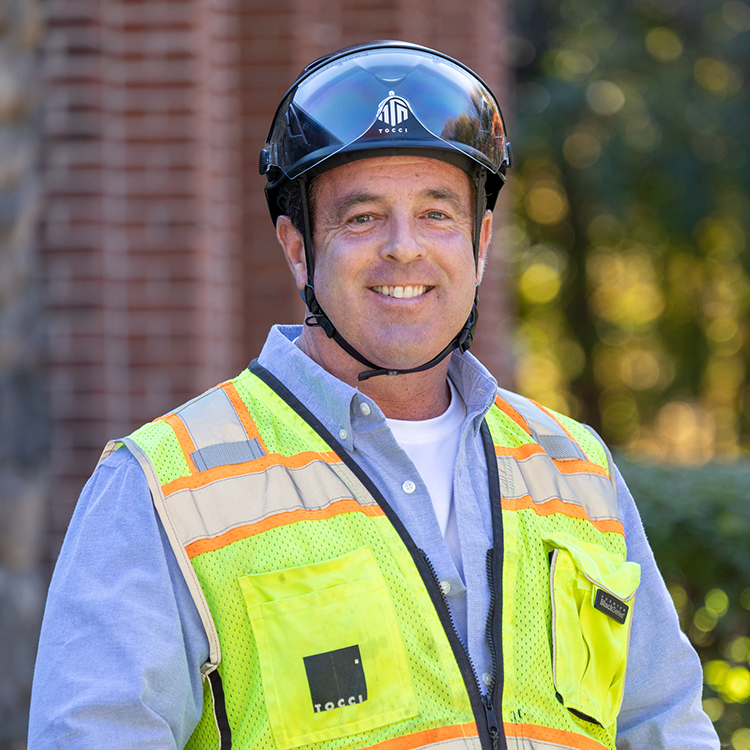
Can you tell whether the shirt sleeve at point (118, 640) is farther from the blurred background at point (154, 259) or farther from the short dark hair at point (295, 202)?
the blurred background at point (154, 259)

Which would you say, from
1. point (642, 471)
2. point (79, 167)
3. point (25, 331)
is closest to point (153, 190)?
point (79, 167)

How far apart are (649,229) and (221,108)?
41.2 ft

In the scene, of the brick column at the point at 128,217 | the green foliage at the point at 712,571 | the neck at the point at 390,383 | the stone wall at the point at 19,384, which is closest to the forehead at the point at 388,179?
the neck at the point at 390,383

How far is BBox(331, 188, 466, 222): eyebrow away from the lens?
Answer: 2.44 meters

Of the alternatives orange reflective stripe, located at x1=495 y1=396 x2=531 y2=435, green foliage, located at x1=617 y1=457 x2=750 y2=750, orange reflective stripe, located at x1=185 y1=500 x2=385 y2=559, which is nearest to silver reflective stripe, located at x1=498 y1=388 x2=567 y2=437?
orange reflective stripe, located at x1=495 y1=396 x2=531 y2=435

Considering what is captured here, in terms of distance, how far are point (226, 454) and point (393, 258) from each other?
576 mm

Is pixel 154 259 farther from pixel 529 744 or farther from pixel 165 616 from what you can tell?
pixel 529 744

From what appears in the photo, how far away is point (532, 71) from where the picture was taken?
55.9 feet

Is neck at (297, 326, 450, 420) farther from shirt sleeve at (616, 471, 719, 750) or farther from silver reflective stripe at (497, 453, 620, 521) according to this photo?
shirt sleeve at (616, 471, 719, 750)

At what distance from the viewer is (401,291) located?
2.45 meters

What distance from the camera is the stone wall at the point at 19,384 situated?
13.2ft

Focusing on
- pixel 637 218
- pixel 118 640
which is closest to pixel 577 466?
pixel 118 640

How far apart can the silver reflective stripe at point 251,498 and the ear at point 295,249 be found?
2.03ft

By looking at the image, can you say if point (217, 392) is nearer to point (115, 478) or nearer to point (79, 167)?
point (115, 478)
